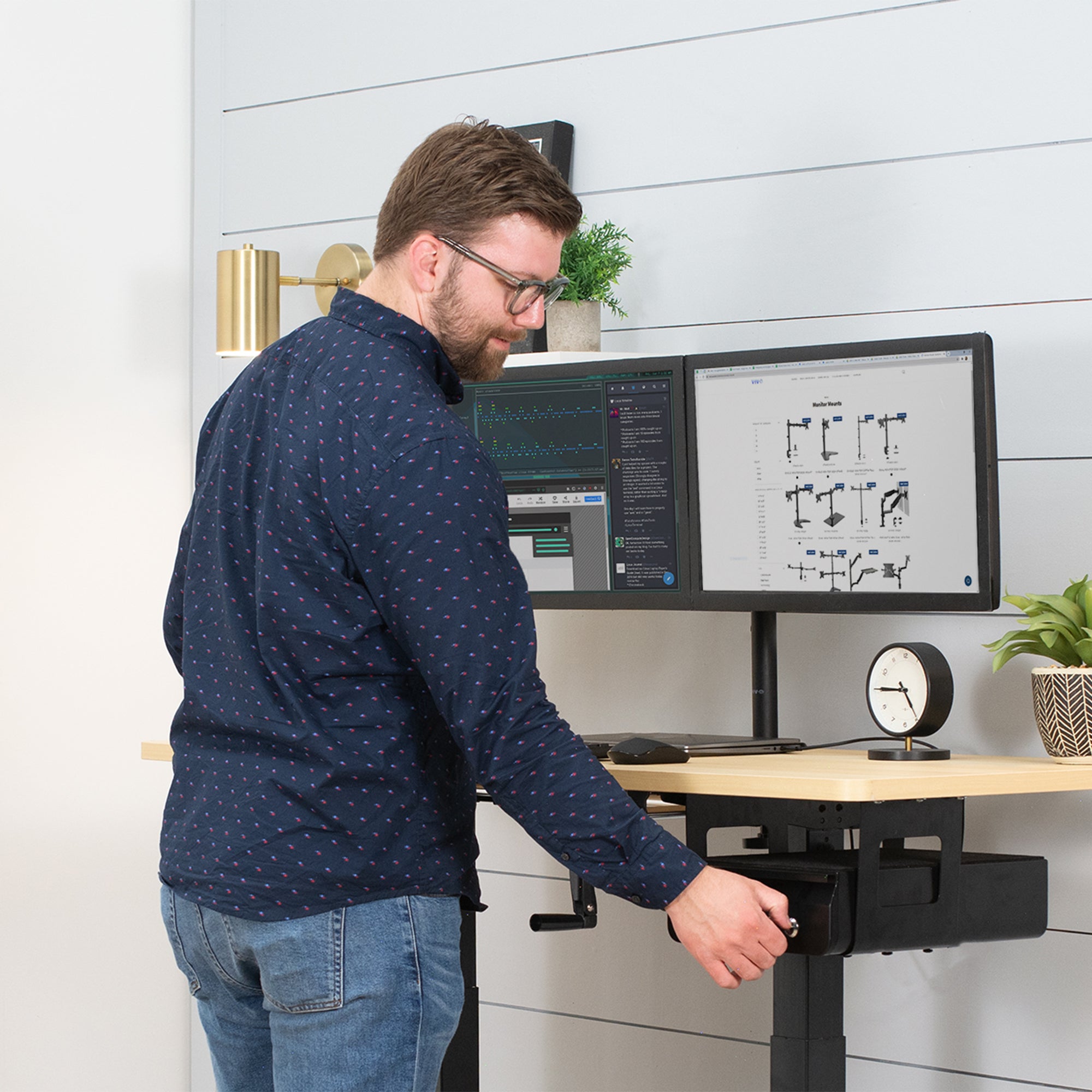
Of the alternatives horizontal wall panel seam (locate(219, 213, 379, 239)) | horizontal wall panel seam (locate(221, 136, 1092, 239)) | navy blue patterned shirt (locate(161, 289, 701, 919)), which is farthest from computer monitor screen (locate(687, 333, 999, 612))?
horizontal wall panel seam (locate(219, 213, 379, 239))

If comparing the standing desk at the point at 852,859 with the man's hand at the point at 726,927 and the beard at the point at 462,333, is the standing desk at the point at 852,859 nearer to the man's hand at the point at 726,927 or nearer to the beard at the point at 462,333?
the man's hand at the point at 726,927

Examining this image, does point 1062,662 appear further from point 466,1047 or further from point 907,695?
point 466,1047

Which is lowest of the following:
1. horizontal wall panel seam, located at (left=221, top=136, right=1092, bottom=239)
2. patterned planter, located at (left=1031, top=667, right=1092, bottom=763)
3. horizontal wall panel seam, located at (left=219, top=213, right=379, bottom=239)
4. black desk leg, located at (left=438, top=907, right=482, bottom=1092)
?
black desk leg, located at (left=438, top=907, right=482, bottom=1092)

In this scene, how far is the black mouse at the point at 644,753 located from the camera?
164 centimetres

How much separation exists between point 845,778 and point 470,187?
715 millimetres

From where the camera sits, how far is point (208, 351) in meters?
2.76

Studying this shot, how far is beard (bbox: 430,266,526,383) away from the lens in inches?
54.3

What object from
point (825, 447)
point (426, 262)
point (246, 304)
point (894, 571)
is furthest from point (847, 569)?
point (246, 304)

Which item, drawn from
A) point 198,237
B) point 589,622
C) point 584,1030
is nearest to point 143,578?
point 198,237

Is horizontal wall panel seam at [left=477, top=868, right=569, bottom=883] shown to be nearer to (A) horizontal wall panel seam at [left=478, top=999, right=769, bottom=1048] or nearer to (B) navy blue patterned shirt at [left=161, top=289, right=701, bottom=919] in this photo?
(A) horizontal wall panel seam at [left=478, top=999, right=769, bottom=1048]

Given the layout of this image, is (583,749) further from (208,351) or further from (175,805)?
(208,351)

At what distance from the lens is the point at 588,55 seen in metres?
2.41

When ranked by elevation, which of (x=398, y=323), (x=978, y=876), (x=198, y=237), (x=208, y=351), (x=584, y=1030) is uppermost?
(x=198, y=237)

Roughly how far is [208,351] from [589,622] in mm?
947
